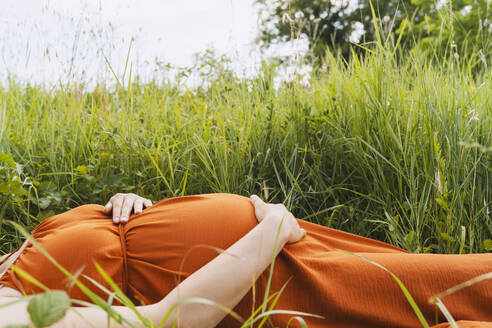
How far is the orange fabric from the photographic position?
1.16m

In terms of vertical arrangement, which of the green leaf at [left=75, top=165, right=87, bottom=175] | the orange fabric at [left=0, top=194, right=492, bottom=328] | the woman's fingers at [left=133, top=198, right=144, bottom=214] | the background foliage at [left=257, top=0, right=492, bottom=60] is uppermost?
the background foliage at [left=257, top=0, right=492, bottom=60]

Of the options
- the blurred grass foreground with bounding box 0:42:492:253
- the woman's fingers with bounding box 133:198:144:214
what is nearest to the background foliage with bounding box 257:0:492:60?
the blurred grass foreground with bounding box 0:42:492:253

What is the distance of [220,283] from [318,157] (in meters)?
1.11

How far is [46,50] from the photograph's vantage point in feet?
8.30

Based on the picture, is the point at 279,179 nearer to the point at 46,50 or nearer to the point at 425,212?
the point at 425,212

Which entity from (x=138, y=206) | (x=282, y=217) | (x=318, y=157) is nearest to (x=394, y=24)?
(x=318, y=157)

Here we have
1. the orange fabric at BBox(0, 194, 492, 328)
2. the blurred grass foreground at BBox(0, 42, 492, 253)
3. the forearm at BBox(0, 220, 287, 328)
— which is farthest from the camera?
the blurred grass foreground at BBox(0, 42, 492, 253)

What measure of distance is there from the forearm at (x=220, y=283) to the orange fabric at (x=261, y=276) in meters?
0.12

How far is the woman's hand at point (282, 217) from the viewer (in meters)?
1.32

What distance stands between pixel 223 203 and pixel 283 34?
20357mm

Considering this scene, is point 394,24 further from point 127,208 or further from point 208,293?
point 208,293

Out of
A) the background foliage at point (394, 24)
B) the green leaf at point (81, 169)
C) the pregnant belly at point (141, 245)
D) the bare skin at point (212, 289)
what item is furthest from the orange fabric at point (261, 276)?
the background foliage at point (394, 24)

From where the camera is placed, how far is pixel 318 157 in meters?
1.99

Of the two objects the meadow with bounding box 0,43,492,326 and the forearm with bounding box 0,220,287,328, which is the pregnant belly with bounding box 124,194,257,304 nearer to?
the forearm with bounding box 0,220,287,328
